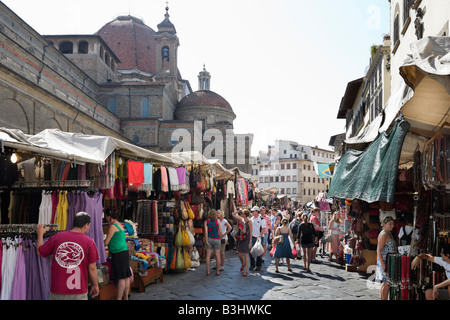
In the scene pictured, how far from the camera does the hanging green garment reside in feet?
14.2

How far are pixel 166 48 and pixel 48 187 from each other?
124 ft

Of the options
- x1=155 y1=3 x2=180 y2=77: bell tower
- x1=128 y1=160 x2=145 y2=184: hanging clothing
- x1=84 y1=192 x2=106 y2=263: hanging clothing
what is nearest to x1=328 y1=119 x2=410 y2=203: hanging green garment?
x1=84 y1=192 x2=106 y2=263: hanging clothing

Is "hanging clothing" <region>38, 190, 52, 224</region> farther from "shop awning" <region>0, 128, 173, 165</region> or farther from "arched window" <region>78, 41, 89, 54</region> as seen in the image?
"arched window" <region>78, 41, 89, 54</region>

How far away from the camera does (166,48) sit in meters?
41.3

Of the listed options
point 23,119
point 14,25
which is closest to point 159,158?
point 23,119

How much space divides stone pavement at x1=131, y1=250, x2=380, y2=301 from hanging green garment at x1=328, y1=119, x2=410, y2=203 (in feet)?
8.03

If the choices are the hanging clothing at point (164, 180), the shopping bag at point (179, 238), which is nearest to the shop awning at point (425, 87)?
the hanging clothing at point (164, 180)

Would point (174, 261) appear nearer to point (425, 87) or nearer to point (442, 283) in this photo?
point (442, 283)

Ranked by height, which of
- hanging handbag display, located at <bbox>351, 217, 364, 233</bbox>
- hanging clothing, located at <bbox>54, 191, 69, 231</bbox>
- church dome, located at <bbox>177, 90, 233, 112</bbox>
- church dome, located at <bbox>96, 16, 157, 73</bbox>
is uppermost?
→ church dome, located at <bbox>96, 16, 157, 73</bbox>

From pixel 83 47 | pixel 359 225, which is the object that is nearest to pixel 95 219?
pixel 359 225

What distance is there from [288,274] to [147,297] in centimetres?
382

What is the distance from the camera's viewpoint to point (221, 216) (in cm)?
1002

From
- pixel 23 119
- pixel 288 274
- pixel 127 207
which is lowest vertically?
pixel 288 274

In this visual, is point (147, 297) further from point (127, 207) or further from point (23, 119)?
point (23, 119)
